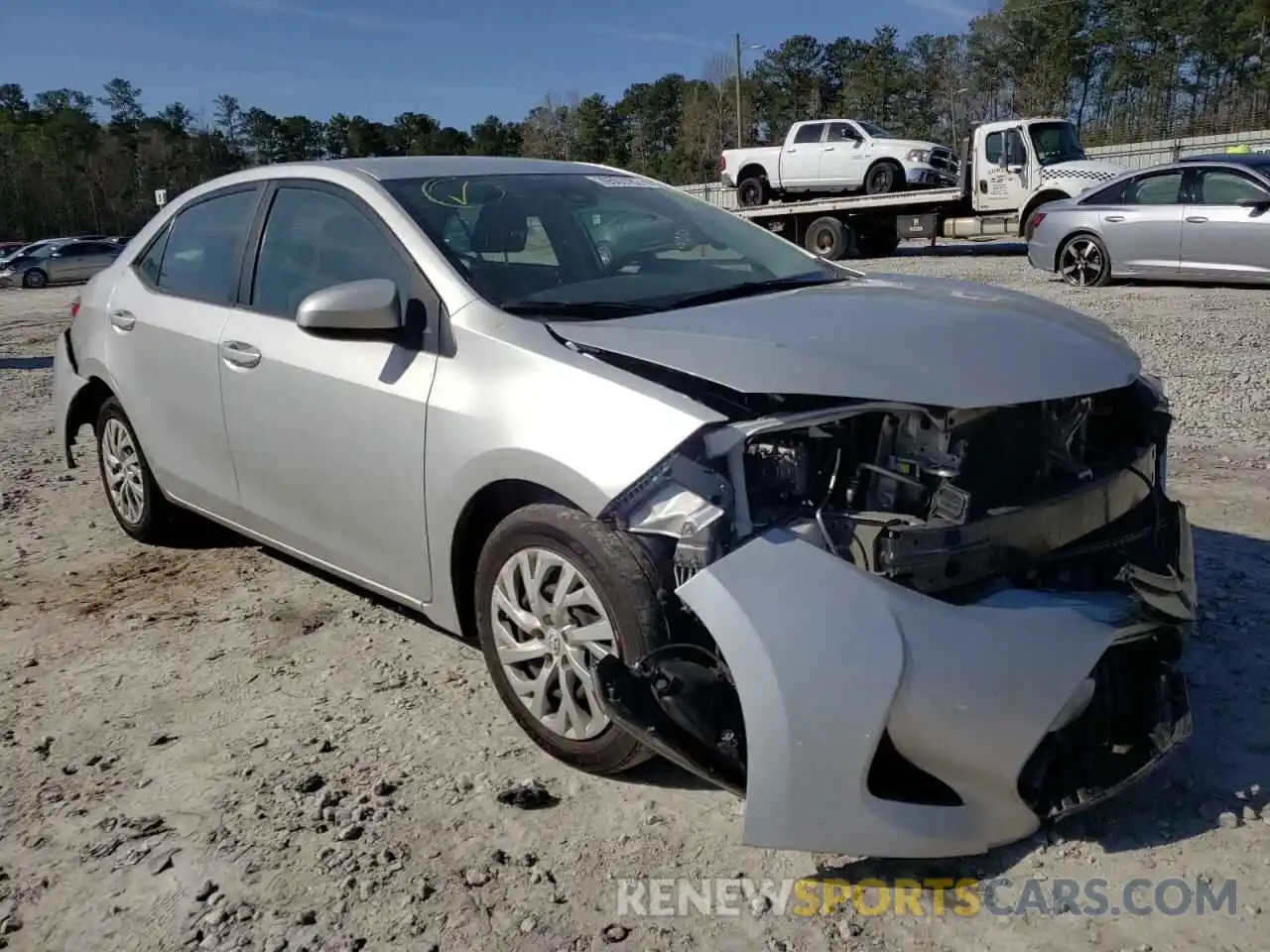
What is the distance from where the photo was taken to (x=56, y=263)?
30953 mm

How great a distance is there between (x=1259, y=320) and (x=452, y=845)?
989 centimetres

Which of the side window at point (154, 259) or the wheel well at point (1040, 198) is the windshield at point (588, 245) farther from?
the wheel well at point (1040, 198)

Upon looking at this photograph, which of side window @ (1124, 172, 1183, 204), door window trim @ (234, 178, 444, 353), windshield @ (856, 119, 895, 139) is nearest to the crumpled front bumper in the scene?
door window trim @ (234, 178, 444, 353)

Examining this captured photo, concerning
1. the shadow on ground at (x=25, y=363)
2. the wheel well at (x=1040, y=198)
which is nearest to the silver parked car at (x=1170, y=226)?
the wheel well at (x=1040, y=198)

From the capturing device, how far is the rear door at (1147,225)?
12500 mm

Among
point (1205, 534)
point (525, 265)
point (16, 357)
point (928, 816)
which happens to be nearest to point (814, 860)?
point (928, 816)

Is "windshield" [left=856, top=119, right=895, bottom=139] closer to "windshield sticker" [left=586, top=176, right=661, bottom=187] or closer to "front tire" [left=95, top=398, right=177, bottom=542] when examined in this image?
"windshield sticker" [left=586, top=176, right=661, bottom=187]

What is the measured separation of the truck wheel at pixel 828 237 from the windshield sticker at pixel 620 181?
1708cm

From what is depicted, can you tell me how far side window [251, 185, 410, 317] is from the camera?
11.6 ft

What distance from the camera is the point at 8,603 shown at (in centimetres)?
457

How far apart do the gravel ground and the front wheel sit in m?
9.40

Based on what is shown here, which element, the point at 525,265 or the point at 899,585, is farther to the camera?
Answer: the point at 525,265

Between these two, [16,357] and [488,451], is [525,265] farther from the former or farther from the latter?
[16,357]

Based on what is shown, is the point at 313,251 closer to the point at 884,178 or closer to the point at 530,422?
the point at 530,422
